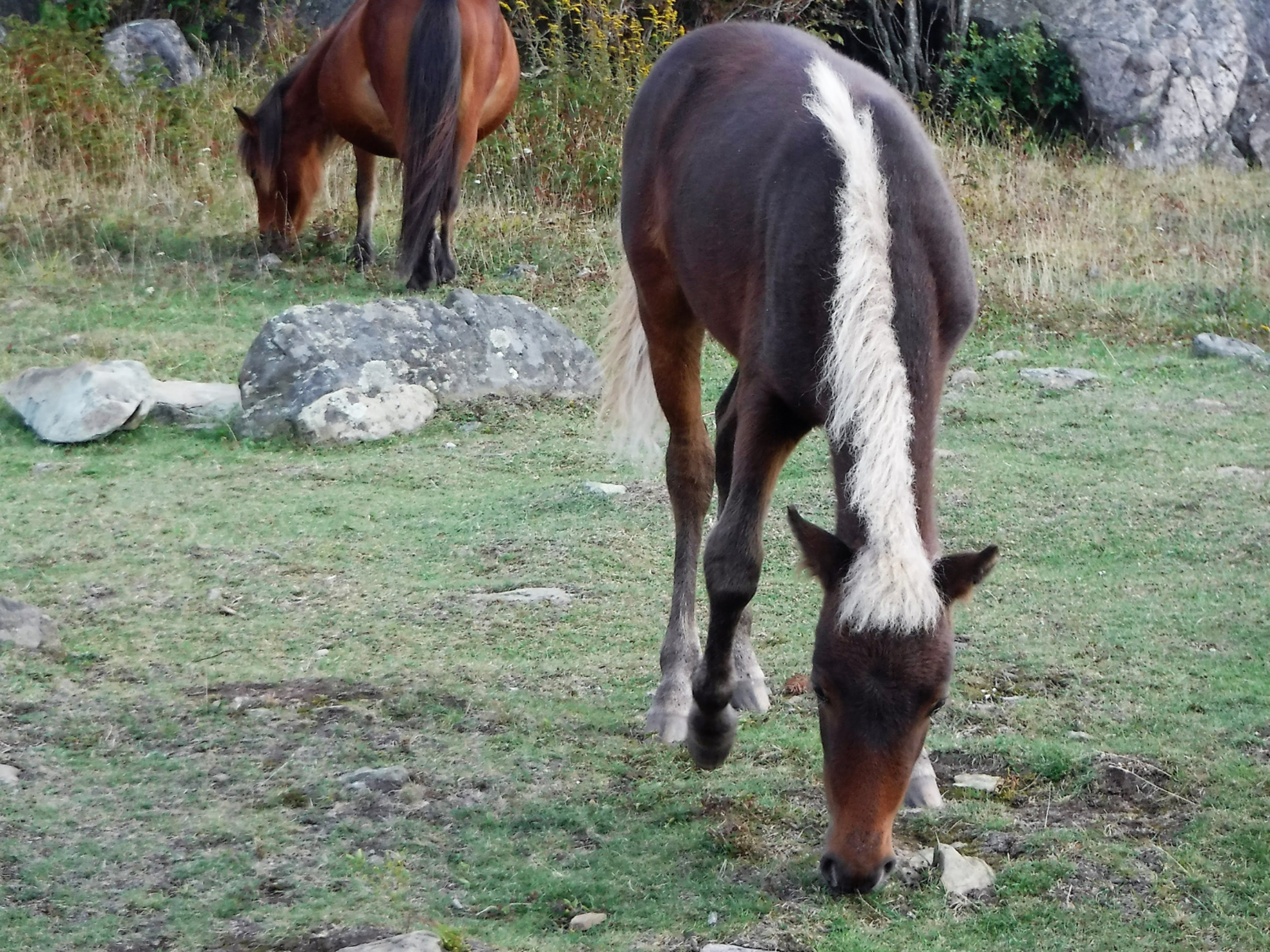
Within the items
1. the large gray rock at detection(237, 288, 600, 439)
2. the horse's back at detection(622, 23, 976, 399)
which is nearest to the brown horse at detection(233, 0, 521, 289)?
the large gray rock at detection(237, 288, 600, 439)

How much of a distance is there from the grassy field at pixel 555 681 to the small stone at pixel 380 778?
4 centimetres

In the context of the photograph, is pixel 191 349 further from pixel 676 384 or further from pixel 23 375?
pixel 676 384

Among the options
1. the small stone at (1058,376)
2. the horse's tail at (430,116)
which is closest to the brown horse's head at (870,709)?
the small stone at (1058,376)

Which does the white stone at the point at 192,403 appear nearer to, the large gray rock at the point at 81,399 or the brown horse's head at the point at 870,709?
the large gray rock at the point at 81,399

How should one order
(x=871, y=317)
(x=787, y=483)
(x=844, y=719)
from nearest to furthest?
(x=844, y=719), (x=871, y=317), (x=787, y=483)

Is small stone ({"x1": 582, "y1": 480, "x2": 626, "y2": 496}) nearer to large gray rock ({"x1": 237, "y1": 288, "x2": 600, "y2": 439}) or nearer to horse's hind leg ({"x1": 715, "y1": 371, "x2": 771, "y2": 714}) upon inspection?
large gray rock ({"x1": 237, "y1": 288, "x2": 600, "y2": 439})

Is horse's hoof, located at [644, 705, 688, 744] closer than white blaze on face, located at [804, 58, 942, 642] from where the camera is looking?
No

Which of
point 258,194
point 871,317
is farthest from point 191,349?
point 871,317

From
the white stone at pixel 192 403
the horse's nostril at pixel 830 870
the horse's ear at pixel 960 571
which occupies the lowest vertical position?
the white stone at pixel 192 403

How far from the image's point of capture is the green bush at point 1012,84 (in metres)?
12.6

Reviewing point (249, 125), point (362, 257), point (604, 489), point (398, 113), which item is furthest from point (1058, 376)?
point (249, 125)

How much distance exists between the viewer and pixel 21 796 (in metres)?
2.95

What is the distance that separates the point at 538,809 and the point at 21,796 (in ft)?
3.79

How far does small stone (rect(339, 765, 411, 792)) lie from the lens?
3.04m
